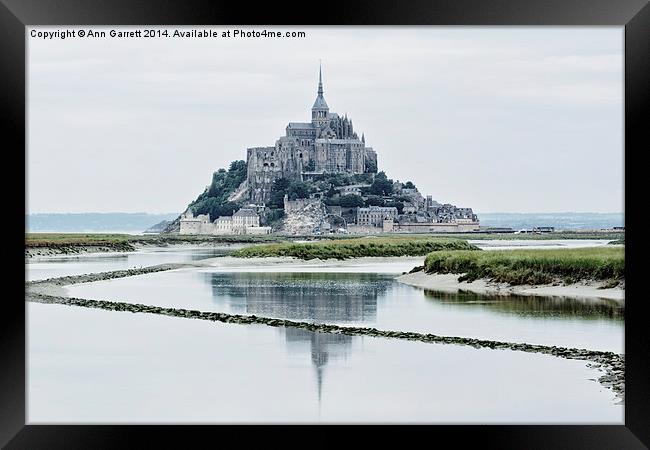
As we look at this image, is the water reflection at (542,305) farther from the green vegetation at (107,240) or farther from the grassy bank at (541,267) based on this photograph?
the green vegetation at (107,240)

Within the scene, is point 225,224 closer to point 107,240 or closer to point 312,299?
point 107,240

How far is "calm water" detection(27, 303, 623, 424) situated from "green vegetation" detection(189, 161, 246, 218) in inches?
1585

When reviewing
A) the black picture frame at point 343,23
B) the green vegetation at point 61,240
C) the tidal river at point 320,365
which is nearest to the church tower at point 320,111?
the green vegetation at point 61,240

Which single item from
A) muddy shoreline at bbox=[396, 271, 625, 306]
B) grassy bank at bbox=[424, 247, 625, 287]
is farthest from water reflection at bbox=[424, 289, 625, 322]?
grassy bank at bbox=[424, 247, 625, 287]

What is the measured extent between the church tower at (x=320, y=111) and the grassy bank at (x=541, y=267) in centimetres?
4260

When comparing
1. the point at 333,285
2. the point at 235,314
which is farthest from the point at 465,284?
the point at 235,314

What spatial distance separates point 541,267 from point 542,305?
1.80m

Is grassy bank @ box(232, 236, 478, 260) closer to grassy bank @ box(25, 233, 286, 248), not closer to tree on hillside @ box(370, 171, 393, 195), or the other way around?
grassy bank @ box(25, 233, 286, 248)

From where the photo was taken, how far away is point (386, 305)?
37.1 ft

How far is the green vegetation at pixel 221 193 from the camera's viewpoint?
160ft
